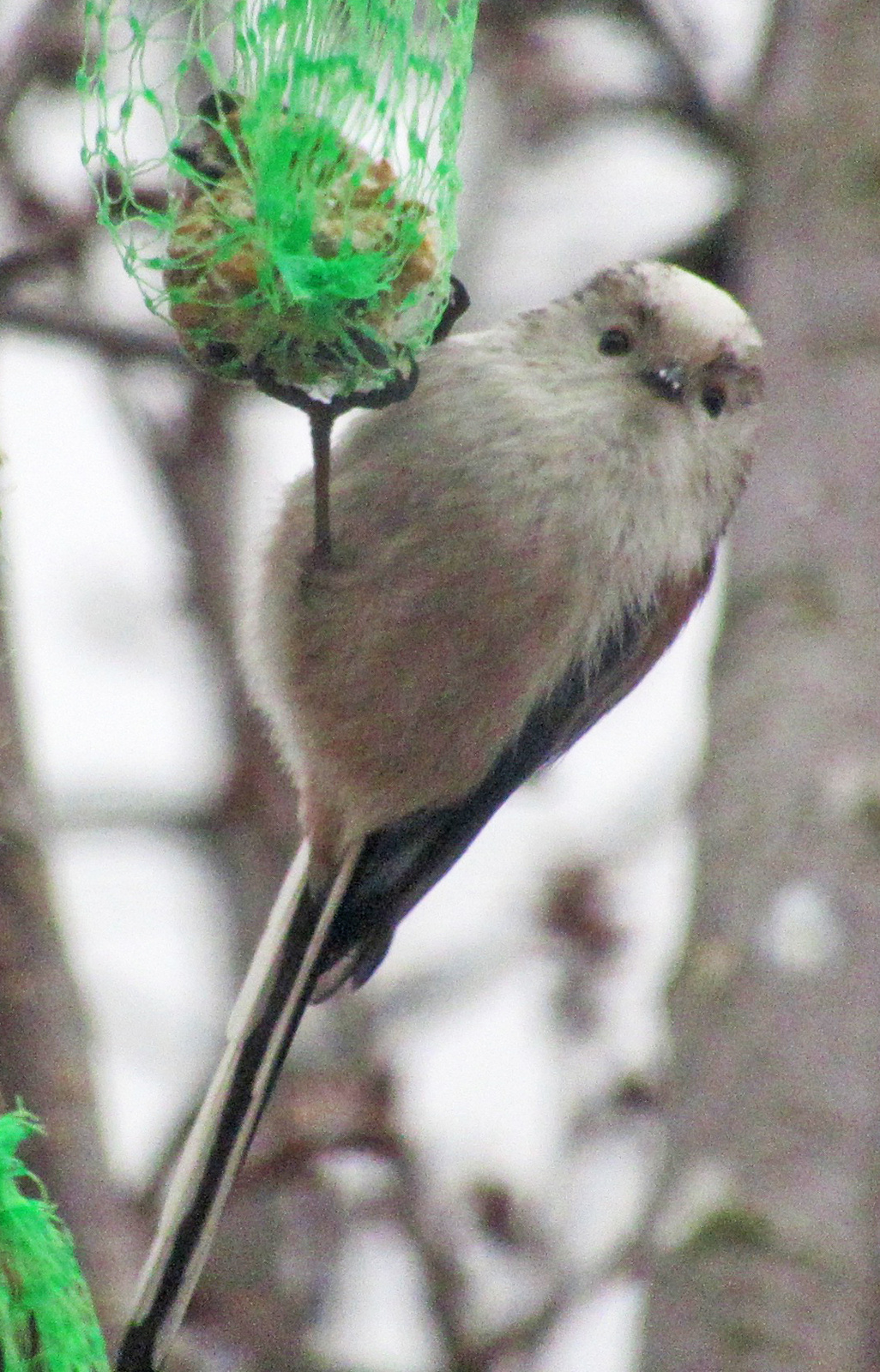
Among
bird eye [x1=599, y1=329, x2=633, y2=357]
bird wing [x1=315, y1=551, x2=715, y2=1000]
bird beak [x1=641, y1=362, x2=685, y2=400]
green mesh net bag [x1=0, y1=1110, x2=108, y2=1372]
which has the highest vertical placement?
bird eye [x1=599, y1=329, x2=633, y2=357]

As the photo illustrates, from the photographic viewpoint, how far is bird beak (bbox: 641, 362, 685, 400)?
2.05 meters

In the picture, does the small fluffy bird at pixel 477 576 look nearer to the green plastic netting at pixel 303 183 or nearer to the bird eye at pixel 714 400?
the bird eye at pixel 714 400

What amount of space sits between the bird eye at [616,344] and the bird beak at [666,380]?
1.6 inches

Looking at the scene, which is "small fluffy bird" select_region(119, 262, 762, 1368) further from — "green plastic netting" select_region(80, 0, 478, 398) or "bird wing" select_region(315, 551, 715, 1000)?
"green plastic netting" select_region(80, 0, 478, 398)

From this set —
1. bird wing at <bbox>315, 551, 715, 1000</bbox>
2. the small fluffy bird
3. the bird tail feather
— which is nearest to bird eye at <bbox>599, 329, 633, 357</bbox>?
the small fluffy bird

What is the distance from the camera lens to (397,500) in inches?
79.7

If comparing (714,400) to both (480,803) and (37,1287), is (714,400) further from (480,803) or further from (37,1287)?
(37,1287)

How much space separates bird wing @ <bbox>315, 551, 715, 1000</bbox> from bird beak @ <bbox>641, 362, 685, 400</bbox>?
0.70 feet

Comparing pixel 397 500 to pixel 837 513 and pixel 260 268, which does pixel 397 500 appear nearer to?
pixel 260 268

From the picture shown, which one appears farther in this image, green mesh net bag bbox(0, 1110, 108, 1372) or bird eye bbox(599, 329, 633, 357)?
bird eye bbox(599, 329, 633, 357)

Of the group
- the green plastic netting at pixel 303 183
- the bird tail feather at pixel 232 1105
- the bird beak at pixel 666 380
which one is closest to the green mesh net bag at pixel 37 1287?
the bird tail feather at pixel 232 1105

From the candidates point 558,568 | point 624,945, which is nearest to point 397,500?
point 558,568

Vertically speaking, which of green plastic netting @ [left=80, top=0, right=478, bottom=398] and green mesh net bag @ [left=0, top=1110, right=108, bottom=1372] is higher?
green plastic netting @ [left=80, top=0, right=478, bottom=398]

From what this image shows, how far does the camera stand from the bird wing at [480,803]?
2.16 m
